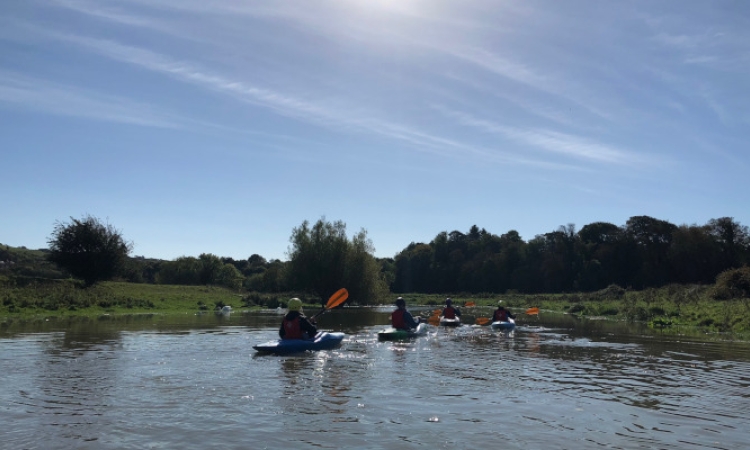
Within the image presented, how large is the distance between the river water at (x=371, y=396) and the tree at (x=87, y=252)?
80.6 ft

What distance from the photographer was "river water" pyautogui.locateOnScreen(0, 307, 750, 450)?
741 centimetres

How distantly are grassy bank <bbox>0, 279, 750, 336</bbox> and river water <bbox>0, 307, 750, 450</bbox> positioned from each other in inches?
354

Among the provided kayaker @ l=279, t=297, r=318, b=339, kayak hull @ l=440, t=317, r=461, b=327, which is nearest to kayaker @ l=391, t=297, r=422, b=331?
kayaker @ l=279, t=297, r=318, b=339

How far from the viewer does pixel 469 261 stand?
9350 cm

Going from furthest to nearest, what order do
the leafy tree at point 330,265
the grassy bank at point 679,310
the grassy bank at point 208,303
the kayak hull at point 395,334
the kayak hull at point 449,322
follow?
the leafy tree at point 330,265 < the kayak hull at point 449,322 < the grassy bank at point 208,303 < the grassy bank at point 679,310 < the kayak hull at point 395,334

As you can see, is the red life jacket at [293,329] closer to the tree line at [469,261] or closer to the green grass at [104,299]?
the green grass at [104,299]

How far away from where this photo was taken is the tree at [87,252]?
4084 cm

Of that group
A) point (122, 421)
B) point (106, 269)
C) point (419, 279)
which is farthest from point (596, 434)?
point (419, 279)

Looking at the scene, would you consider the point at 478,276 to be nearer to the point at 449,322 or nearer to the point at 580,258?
the point at 580,258

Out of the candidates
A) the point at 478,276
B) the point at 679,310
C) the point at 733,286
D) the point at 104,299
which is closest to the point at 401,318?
the point at 679,310

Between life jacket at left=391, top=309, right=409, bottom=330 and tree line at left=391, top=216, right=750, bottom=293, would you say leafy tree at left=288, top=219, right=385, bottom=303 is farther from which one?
life jacket at left=391, top=309, right=409, bottom=330

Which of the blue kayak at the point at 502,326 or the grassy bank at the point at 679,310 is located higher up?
the grassy bank at the point at 679,310

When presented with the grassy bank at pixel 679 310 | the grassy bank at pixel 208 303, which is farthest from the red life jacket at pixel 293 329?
the grassy bank at pixel 208 303

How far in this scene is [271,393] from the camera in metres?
10.2
